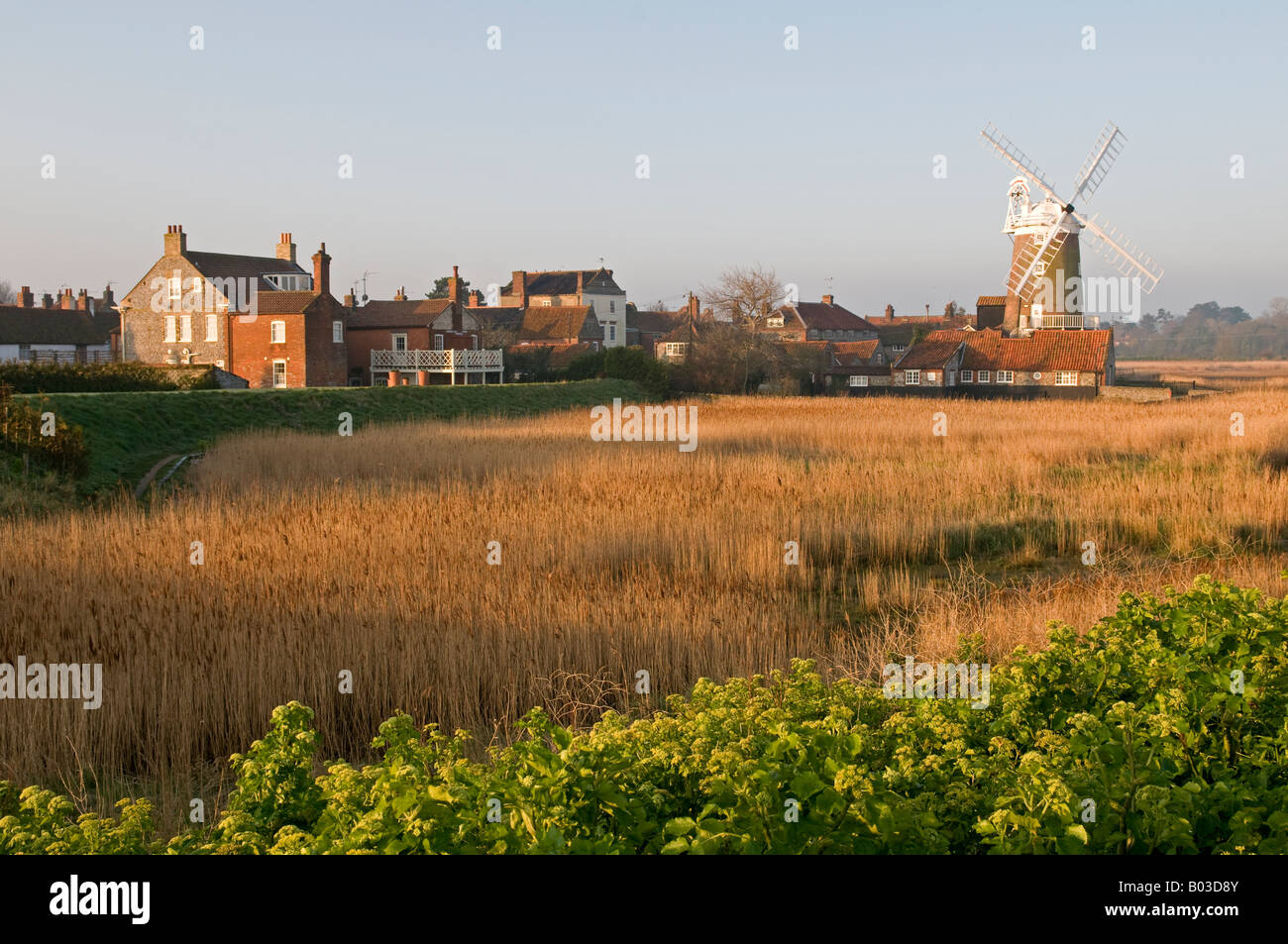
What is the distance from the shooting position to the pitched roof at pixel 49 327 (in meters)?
75.0

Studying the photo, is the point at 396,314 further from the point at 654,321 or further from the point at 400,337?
the point at 654,321

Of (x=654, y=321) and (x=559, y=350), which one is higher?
(x=654, y=321)

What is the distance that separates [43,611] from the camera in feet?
33.5

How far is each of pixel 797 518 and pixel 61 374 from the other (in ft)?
113

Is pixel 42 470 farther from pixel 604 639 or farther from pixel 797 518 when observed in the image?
pixel 604 639

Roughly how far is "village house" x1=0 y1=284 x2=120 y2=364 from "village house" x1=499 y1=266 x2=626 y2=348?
134 feet

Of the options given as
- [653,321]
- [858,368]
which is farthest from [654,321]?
[858,368]

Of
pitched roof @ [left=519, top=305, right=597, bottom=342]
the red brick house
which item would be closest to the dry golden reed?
the red brick house

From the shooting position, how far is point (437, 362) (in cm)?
6394

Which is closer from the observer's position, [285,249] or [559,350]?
[285,249]

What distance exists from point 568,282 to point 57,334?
162ft

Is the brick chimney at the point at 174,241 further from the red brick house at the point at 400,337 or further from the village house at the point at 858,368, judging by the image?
the village house at the point at 858,368

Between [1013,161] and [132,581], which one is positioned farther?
[1013,161]

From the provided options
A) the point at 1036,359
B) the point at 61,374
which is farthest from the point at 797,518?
the point at 1036,359
